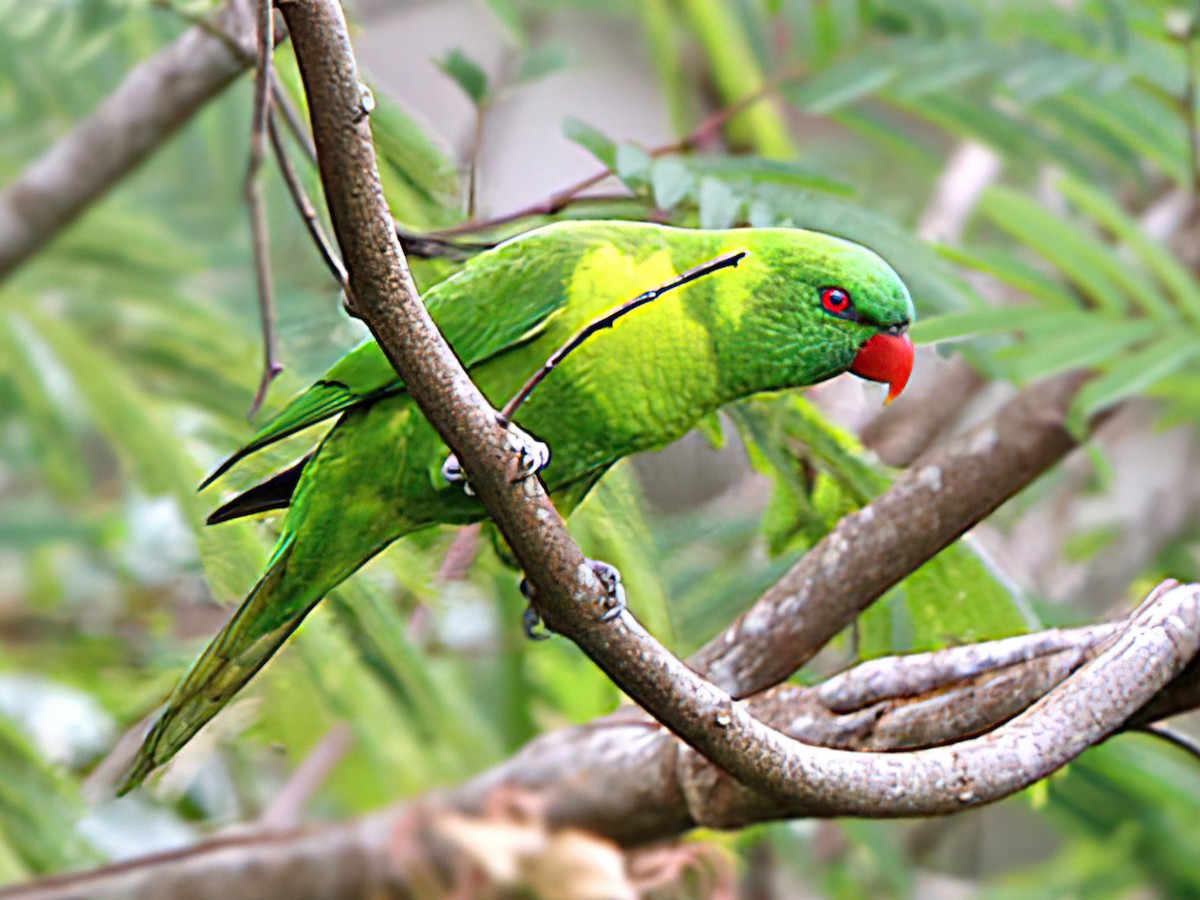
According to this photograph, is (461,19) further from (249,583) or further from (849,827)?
(249,583)

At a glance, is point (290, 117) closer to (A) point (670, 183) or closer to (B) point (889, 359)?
(A) point (670, 183)

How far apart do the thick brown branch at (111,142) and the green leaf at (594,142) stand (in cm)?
40

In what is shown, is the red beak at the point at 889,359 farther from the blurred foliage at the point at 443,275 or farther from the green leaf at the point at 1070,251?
the green leaf at the point at 1070,251

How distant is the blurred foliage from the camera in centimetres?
70

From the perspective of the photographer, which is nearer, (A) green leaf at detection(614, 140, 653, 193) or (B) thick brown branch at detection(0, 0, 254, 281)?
(A) green leaf at detection(614, 140, 653, 193)

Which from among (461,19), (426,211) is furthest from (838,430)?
(461,19)

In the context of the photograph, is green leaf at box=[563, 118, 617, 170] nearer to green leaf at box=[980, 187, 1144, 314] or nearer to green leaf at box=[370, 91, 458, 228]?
green leaf at box=[370, 91, 458, 228]

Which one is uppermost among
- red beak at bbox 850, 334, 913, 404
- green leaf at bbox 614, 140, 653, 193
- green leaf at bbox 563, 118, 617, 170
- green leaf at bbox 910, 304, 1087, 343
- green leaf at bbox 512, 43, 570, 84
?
green leaf at bbox 512, 43, 570, 84

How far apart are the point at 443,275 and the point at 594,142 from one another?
0.52 feet

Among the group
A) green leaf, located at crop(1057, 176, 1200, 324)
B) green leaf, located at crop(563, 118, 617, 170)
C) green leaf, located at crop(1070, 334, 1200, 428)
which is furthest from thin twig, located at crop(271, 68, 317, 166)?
green leaf, located at crop(1057, 176, 1200, 324)

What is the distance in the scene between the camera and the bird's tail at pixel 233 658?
460 mm

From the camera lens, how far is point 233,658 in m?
0.48

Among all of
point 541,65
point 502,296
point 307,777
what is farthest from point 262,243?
point 307,777

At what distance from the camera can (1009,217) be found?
100cm
